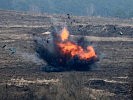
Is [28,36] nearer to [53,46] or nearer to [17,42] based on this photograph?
[17,42]

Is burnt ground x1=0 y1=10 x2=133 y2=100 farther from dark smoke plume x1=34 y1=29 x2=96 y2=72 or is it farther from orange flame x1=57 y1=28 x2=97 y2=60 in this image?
orange flame x1=57 y1=28 x2=97 y2=60

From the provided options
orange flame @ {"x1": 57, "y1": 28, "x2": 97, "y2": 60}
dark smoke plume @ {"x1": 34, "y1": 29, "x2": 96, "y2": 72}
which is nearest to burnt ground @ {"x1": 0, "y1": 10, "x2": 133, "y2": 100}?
dark smoke plume @ {"x1": 34, "y1": 29, "x2": 96, "y2": 72}

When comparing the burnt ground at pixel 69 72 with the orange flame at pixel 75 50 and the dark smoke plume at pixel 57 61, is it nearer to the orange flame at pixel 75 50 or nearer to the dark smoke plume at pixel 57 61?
the dark smoke plume at pixel 57 61

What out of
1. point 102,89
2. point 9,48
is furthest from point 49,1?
point 102,89

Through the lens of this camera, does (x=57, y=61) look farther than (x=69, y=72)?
Yes

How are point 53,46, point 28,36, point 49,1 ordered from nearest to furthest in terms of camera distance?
point 53,46, point 28,36, point 49,1

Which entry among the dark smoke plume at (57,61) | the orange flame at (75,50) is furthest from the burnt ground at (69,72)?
the orange flame at (75,50)

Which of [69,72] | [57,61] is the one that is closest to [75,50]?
[57,61]

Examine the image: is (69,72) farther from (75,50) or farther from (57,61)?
(75,50)
